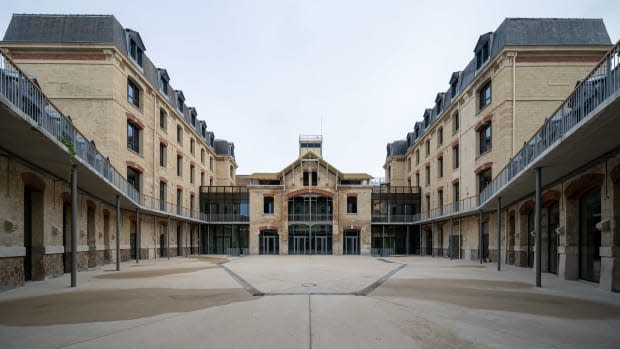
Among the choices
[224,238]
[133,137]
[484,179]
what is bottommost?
[224,238]

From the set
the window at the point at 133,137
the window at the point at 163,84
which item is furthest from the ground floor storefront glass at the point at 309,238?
the window at the point at 163,84

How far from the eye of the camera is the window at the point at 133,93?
22688 mm

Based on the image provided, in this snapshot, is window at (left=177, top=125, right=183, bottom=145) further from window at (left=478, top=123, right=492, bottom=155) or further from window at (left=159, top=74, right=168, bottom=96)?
window at (left=478, top=123, right=492, bottom=155)

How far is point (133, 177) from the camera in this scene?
22.9 metres

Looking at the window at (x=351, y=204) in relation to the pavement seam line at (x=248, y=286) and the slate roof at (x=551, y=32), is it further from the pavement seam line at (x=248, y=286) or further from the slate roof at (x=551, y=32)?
the pavement seam line at (x=248, y=286)

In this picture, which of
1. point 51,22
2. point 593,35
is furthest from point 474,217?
point 51,22

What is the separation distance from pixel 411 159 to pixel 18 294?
3606cm

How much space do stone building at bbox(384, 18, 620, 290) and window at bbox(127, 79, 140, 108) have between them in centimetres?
2184

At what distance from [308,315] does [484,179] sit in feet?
63.1

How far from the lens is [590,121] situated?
314 inches

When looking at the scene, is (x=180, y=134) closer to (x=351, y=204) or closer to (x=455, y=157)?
(x=351, y=204)

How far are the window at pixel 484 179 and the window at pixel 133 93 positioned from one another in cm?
2284

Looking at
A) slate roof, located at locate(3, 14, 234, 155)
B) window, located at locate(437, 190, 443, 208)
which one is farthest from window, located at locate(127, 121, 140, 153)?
window, located at locate(437, 190, 443, 208)

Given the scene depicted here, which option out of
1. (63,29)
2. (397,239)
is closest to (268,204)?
(397,239)
